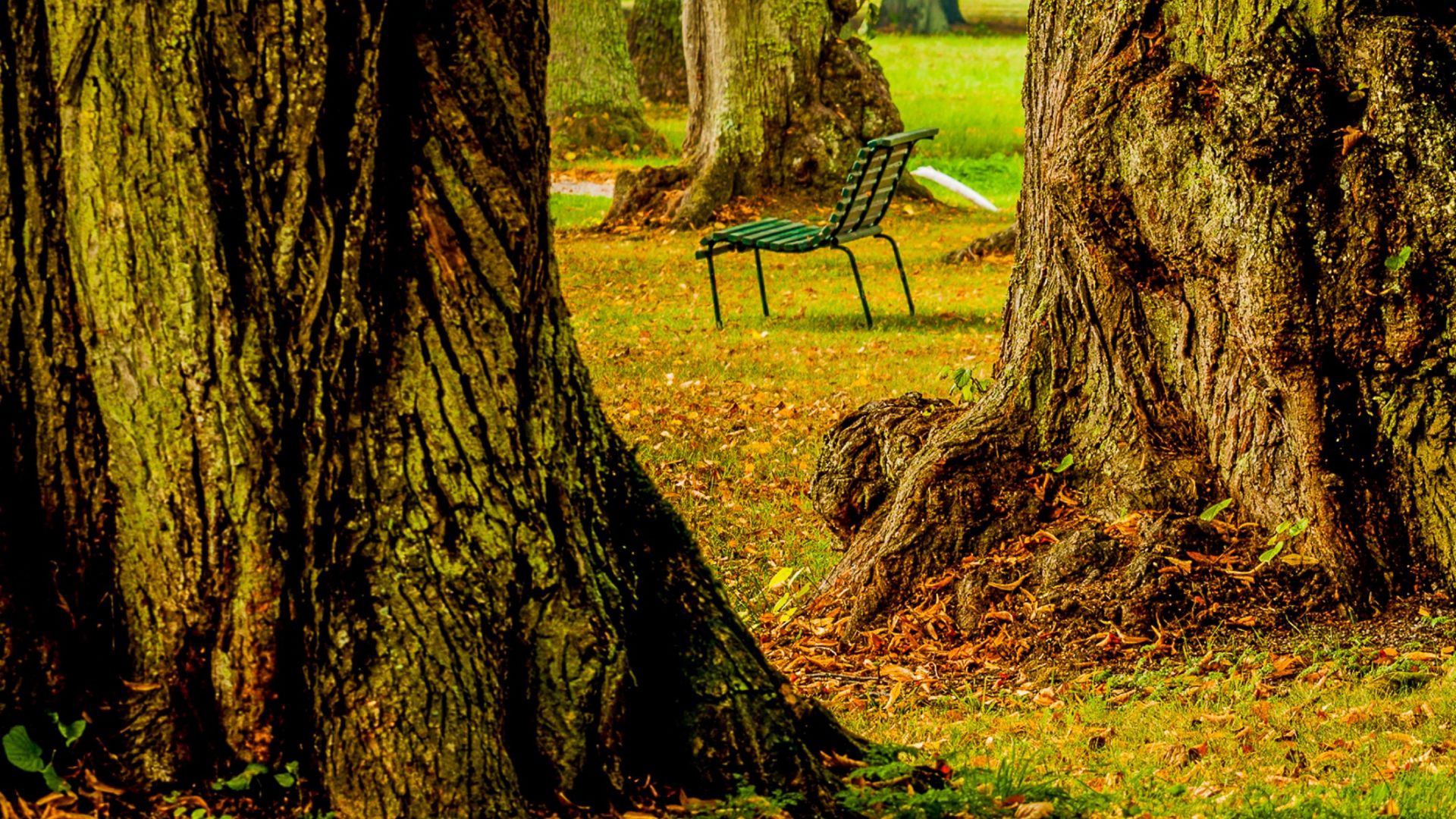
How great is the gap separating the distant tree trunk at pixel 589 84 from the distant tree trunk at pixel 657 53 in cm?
642

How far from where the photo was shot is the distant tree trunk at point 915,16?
1748 inches

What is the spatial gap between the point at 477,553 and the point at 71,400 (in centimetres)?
73

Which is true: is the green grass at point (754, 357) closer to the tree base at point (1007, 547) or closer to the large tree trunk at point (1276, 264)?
the tree base at point (1007, 547)

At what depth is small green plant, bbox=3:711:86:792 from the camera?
2645 millimetres

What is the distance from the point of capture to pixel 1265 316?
4.71 m

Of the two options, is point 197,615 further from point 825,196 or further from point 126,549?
point 825,196

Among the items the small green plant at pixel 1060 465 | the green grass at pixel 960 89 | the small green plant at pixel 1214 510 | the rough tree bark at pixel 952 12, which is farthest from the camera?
the rough tree bark at pixel 952 12

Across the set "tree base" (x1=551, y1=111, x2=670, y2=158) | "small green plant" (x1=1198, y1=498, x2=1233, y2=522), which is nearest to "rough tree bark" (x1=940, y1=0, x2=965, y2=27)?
"tree base" (x1=551, y1=111, x2=670, y2=158)

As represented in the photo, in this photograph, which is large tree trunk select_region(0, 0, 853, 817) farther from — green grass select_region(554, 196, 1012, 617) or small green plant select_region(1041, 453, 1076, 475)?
green grass select_region(554, 196, 1012, 617)

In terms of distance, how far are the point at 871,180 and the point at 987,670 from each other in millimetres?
5990

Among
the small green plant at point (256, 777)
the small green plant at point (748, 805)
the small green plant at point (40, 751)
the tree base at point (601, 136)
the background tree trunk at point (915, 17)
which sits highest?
the background tree trunk at point (915, 17)

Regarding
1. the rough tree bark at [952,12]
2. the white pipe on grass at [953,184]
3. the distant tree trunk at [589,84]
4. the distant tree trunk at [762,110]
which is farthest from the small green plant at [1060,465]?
the rough tree bark at [952,12]

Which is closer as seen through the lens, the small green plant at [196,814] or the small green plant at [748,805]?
the small green plant at [196,814]

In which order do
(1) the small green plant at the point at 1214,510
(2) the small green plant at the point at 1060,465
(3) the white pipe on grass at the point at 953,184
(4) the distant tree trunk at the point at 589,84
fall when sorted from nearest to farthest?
(1) the small green plant at the point at 1214,510, (2) the small green plant at the point at 1060,465, (3) the white pipe on grass at the point at 953,184, (4) the distant tree trunk at the point at 589,84
